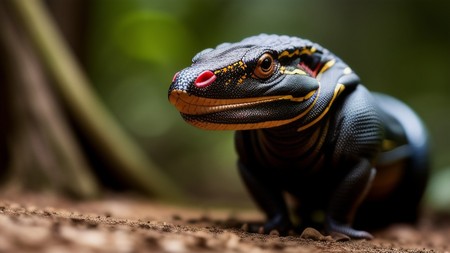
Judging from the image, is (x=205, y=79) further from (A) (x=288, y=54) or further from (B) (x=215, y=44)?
(B) (x=215, y=44)

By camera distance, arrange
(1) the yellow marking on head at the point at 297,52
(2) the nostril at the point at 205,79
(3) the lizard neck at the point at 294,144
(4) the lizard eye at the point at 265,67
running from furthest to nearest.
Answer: (3) the lizard neck at the point at 294,144
(1) the yellow marking on head at the point at 297,52
(4) the lizard eye at the point at 265,67
(2) the nostril at the point at 205,79

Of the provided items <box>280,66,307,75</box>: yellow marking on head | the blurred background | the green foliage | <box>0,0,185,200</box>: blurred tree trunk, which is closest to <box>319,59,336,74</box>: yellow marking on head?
<box>280,66,307,75</box>: yellow marking on head

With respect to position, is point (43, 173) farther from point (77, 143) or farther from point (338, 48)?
point (338, 48)

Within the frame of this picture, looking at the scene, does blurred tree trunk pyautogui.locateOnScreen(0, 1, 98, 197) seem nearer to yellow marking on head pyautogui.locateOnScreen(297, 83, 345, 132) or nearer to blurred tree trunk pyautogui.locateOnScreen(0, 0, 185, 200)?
blurred tree trunk pyautogui.locateOnScreen(0, 0, 185, 200)

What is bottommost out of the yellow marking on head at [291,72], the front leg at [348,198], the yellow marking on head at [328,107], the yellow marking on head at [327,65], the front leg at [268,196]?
the front leg at [348,198]

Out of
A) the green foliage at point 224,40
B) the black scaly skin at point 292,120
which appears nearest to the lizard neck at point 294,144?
the black scaly skin at point 292,120

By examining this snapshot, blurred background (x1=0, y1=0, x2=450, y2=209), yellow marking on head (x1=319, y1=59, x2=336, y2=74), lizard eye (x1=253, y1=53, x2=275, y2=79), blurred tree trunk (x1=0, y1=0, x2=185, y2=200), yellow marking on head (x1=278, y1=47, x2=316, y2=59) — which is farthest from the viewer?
blurred background (x1=0, y1=0, x2=450, y2=209)

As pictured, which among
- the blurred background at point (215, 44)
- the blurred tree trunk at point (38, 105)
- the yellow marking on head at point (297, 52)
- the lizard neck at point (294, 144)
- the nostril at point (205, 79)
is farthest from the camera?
the blurred background at point (215, 44)

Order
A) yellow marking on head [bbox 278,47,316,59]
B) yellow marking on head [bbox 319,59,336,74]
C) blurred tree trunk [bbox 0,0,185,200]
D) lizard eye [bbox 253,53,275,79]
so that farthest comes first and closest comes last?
blurred tree trunk [bbox 0,0,185,200] → yellow marking on head [bbox 319,59,336,74] → yellow marking on head [bbox 278,47,316,59] → lizard eye [bbox 253,53,275,79]

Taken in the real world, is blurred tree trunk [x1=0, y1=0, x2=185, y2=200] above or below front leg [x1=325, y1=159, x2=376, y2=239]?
above

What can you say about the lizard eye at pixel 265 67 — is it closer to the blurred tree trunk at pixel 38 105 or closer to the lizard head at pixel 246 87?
the lizard head at pixel 246 87
